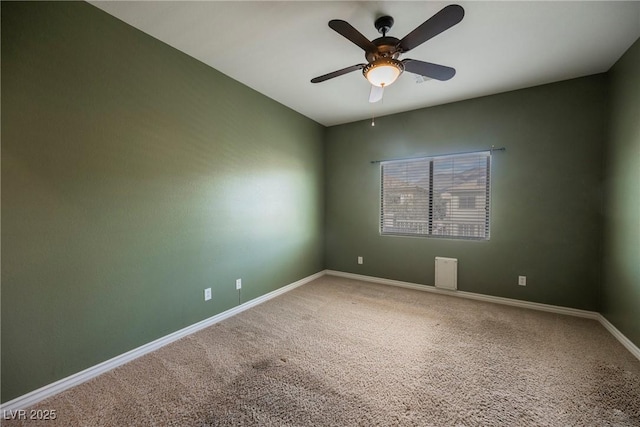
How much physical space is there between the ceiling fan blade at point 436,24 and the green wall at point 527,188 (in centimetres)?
212

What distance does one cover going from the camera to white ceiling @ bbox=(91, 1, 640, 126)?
5.81ft

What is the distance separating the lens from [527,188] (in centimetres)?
298

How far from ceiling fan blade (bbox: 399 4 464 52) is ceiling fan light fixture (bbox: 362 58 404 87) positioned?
0.12m

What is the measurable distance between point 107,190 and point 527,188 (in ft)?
14.0

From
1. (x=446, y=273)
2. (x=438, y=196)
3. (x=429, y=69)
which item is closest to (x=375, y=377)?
(x=446, y=273)

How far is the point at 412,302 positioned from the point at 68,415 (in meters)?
3.17

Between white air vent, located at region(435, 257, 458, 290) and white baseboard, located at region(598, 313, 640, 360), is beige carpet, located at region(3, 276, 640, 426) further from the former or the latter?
white air vent, located at region(435, 257, 458, 290)

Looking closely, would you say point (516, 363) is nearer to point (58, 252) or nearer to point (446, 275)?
point (446, 275)

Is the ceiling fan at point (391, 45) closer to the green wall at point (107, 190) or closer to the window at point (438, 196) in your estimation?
the green wall at point (107, 190)

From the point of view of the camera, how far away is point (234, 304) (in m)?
2.84

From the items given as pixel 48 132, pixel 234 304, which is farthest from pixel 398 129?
pixel 48 132

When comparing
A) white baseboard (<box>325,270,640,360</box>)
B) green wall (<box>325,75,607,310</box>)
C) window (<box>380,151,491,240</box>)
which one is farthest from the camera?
window (<box>380,151,491,240</box>)

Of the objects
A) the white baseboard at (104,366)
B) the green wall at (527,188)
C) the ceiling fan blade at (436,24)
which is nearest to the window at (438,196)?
the green wall at (527,188)

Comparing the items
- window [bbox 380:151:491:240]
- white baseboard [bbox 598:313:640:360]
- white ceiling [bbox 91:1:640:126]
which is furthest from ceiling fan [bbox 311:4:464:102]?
white baseboard [bbox 598:313:640:360]
